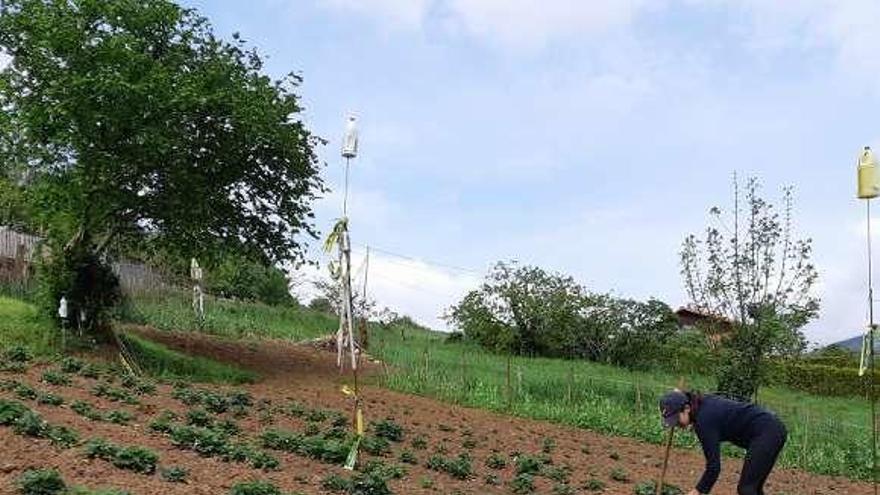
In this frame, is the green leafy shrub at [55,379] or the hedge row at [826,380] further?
the hedge row at [826,380]

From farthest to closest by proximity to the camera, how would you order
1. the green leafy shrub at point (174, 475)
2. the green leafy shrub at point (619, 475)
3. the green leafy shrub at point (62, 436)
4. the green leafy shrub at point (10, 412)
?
the green leafy shrub at point (619, 475) → the green leafy shrub at point (10, 412) → the green leafy shrub at point (62, 436) → the green leafy shrub at point (174, 475)

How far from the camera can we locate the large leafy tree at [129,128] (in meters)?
14.4

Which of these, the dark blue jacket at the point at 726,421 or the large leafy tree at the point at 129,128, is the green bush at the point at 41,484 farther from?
the large leafy tree at the point at 129,128

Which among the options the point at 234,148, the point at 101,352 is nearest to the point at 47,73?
the point at 234,148

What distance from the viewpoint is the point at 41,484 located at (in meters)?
5.78

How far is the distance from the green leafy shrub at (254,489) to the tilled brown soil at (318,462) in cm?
→ 21

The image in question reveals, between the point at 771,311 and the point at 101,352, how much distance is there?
1207cm

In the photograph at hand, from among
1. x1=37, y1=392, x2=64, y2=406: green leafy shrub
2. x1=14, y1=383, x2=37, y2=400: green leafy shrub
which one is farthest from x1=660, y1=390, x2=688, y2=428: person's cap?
x1=14, y1=383, x2=37, y2=400: green leafy shrub

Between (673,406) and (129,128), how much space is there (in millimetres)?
10829

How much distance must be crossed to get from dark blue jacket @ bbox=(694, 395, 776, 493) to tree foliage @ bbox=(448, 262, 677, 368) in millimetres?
22722

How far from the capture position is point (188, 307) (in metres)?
26.3

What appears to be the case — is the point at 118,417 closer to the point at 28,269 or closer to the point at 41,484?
the point at 41,484

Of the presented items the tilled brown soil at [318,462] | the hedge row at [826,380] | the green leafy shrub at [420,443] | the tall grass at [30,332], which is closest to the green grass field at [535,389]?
the tall grass at [30,332]

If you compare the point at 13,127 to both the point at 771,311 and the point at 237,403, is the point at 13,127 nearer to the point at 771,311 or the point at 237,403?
the point at 237,403
